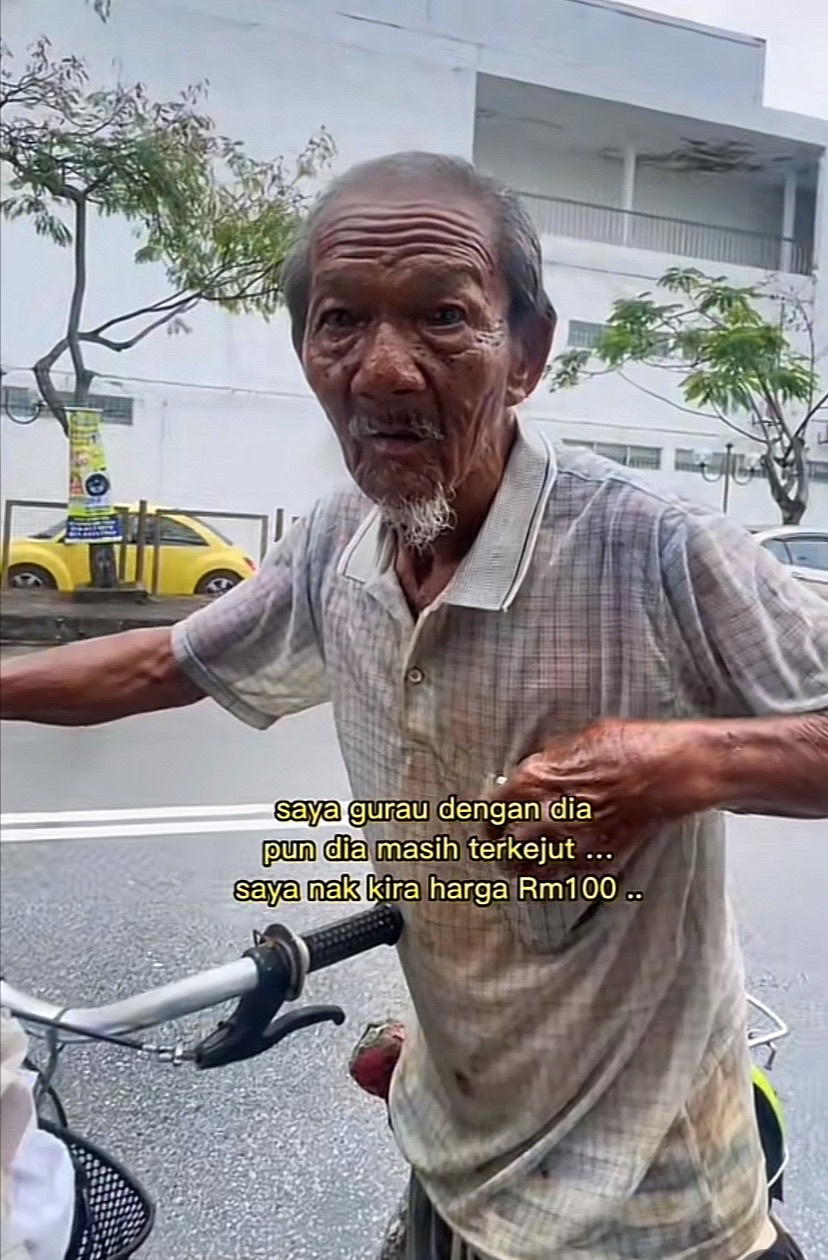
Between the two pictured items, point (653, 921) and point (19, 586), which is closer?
point (653, 921)

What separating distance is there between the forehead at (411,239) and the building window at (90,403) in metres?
0.30

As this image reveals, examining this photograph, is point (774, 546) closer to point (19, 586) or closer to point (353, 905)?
point (353, 905)

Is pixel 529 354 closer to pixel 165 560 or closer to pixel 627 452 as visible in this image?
pixel 627 452

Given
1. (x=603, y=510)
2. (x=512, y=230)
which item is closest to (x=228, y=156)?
(x=512, y=230)

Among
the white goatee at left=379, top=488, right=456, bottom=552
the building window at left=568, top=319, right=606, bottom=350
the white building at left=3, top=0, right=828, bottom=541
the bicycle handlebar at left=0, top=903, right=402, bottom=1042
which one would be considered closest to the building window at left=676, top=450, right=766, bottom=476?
the white building at left=3, top=0, right=828, bottom=541

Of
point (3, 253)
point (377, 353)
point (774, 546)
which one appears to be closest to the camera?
point (377, 353)

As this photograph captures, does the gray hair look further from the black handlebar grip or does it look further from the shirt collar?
the black handlebar grip

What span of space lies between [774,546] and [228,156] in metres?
0.55

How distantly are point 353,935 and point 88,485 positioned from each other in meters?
0.46

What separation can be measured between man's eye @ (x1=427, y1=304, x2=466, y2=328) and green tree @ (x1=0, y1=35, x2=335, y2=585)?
0.25 metres

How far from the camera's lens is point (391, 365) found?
2.48ft

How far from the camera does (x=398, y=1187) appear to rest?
1087mm

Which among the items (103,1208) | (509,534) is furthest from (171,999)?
(509,534)

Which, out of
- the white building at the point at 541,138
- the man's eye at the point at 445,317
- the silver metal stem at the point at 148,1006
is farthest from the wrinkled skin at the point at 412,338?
the silver metal stem at the point at 148,1006
